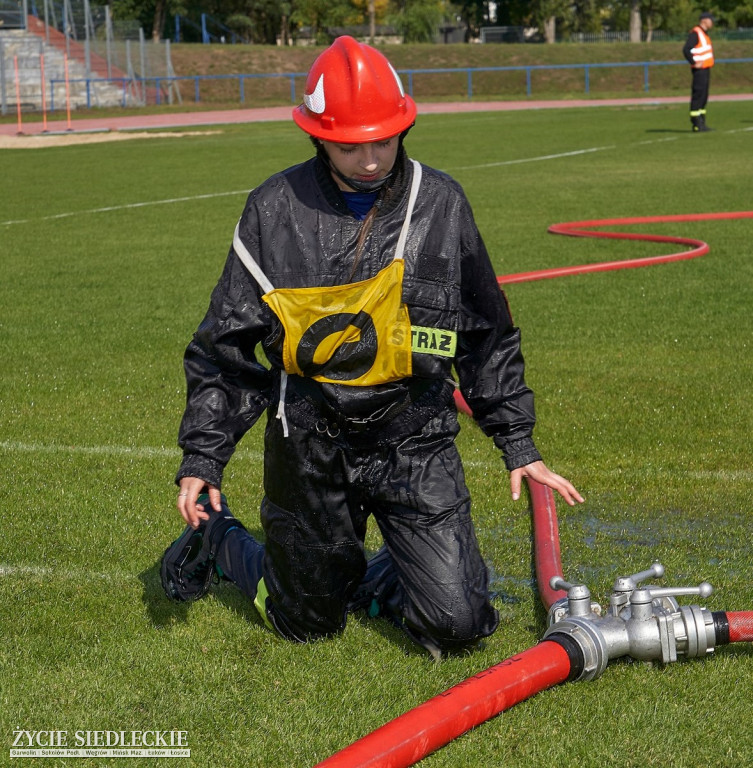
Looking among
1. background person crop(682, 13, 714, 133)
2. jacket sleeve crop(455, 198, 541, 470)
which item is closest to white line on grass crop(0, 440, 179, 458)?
jacket sleeve crop(455, 198, 541, 470)

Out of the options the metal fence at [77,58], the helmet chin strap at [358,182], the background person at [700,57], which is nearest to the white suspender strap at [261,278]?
the helmet chin strap at [358,182]

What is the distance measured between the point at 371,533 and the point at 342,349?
4.88 ft

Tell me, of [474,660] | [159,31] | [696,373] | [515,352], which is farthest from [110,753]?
[159,31]

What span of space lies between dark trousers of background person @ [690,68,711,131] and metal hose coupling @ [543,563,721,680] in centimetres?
2119

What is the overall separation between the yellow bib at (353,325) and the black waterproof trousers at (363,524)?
0.26 metres

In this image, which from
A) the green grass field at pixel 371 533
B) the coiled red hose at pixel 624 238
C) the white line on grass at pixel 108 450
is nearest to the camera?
the green grass field at pixel 371 533

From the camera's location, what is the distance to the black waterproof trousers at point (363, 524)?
362 cm

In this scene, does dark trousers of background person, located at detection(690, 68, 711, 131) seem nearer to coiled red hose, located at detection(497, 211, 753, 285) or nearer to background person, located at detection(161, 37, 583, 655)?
coiled red hose, located at detection(497, 211, 753, 285)

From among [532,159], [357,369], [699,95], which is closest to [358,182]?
[357,369]

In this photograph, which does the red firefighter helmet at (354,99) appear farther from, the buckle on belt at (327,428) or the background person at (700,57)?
the background person at (700,57)

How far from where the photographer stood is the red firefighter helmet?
3383 mm

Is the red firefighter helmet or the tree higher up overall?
the tree

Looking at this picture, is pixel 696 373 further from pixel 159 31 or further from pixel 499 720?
pixel 159 31

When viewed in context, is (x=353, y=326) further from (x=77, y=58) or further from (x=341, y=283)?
(x=77, y=58)
